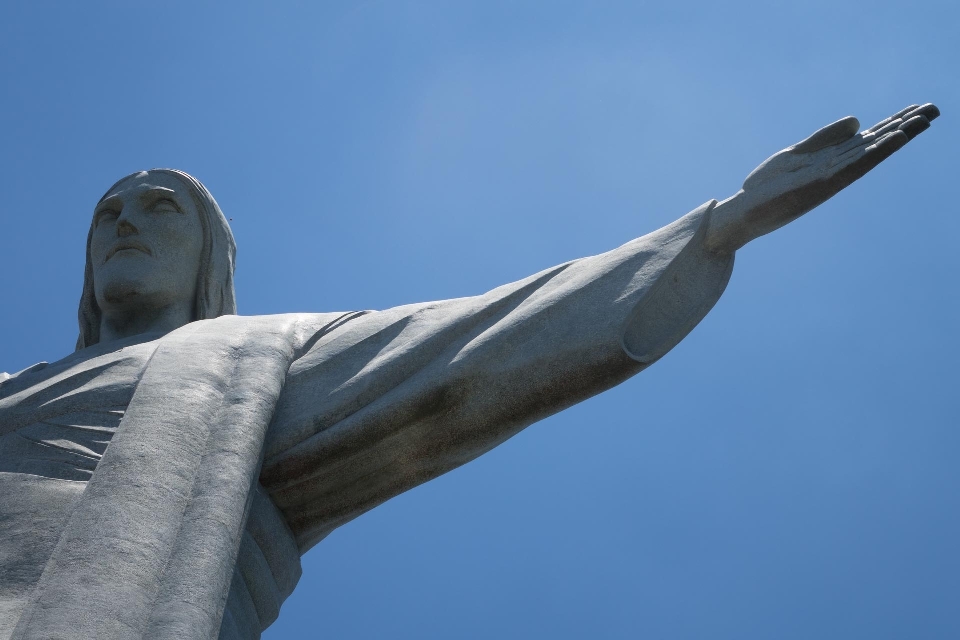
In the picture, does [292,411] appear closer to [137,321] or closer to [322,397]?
[322,397]

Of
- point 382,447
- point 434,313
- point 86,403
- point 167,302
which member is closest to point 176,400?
point 86,403

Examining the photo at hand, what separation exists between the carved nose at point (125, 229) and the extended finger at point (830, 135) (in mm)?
4076

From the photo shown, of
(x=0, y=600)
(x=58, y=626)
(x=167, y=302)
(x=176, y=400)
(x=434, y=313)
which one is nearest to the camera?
(x=58, y=626)

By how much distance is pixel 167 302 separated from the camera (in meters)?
8.78

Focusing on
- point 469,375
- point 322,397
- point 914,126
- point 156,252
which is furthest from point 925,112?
point 156,252

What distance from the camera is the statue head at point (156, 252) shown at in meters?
8.73

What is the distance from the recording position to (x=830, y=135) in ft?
23.9

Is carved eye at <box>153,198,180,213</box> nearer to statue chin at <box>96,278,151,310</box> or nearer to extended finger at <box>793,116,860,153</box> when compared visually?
statue chin at <box>96,278,151,310</box>

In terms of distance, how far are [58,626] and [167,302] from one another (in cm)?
345

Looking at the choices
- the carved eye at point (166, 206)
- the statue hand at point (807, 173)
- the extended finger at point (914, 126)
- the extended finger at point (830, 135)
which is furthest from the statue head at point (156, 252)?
the extended finger at point (914, 126)

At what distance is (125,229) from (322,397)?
7.73 feet

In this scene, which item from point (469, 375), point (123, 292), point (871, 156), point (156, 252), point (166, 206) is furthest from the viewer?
point (166, 206)

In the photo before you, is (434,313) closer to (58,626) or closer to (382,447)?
(382,447)

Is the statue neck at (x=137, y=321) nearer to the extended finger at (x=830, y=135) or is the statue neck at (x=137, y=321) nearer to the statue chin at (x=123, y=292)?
the statue chin at (x=123, y=292)
